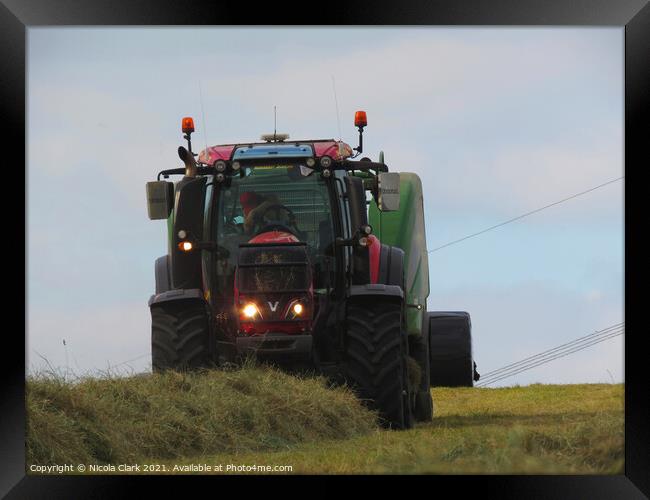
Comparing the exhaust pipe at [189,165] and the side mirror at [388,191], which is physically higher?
the exhaust pipe at [189,165]

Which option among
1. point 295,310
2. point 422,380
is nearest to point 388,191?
point 295,310

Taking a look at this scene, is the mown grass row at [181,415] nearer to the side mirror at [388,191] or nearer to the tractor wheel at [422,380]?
the side mirror at [388,191]

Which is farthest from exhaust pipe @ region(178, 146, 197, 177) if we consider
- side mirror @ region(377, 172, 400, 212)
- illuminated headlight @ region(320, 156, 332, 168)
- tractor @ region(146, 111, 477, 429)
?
side mirror @ region(377, 172, 400, 212)

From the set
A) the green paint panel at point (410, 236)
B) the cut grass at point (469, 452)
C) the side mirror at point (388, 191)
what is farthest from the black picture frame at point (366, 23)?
the green paint panel at point (410, 236)

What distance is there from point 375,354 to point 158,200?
2.24 metres

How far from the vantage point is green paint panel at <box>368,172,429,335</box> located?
13.9m

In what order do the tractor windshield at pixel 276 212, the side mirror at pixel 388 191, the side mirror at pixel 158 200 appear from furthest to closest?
the tractor windshield at pixel 276 212 → the side mirror at pixel 158 200 → the side mirror at pixel 388 191

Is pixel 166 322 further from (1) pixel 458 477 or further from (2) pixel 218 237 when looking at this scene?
(1) pixel 458 477

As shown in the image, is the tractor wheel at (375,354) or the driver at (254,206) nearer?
the tractor wheel at (375,354)

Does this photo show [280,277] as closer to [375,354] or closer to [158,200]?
[375,354]

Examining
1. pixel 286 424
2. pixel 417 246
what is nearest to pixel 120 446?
pixel 286 424

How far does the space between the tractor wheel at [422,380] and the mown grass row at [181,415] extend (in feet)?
7.84

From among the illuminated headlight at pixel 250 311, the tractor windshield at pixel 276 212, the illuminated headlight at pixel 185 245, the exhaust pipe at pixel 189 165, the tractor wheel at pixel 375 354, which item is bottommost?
the tractor wheel at pixel 375 354

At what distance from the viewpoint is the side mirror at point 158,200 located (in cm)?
1126
